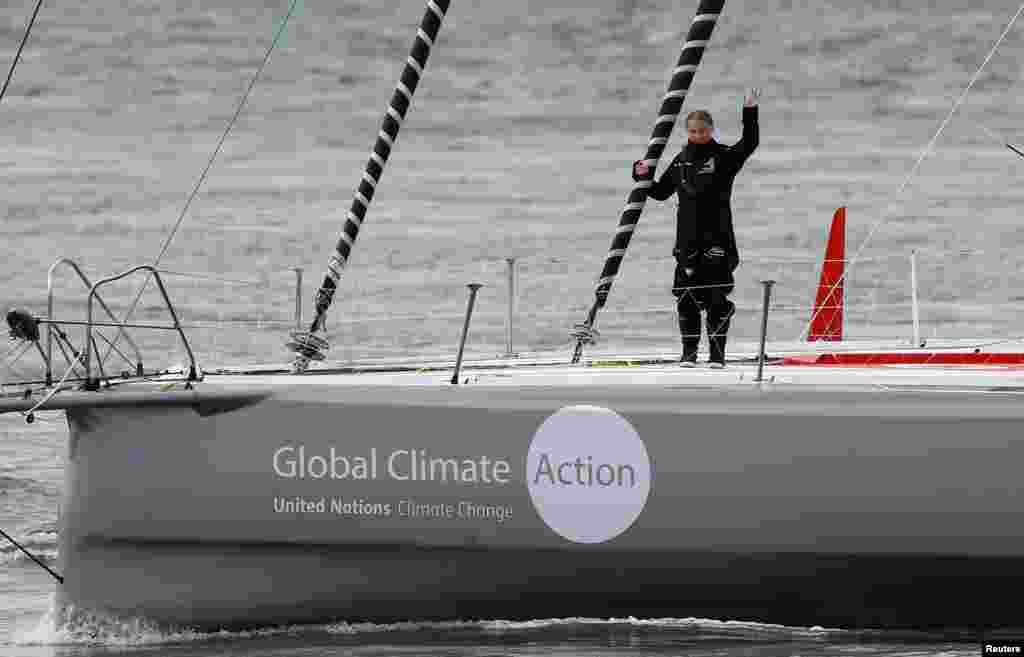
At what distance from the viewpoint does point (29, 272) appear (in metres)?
23.5

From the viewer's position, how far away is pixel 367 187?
30.7 feet

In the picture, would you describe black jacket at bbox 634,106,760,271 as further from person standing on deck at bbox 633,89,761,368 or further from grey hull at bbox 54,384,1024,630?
grey hull at bbox 54,384,1024,630

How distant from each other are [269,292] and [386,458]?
49.4 ft

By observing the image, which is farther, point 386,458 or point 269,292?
point 269,292

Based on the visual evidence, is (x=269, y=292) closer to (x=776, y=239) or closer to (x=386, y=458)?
(x=776, y=239)

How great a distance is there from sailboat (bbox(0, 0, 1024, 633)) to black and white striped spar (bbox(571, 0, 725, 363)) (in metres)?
1.04

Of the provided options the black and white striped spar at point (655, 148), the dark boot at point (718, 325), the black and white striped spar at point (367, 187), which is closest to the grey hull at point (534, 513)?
the dark boot at point (718, 325)

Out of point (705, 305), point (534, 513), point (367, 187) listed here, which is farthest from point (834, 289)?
point (534, 513)

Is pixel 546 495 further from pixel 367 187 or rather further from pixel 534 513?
pixel 367 187

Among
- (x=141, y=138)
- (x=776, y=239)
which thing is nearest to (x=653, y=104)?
(x=141, y=138)

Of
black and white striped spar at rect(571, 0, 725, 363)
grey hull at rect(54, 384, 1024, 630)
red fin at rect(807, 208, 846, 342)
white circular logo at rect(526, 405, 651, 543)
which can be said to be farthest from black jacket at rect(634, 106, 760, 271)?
red fin at rect(807, 208, 846, 342)

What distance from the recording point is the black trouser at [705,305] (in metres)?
8.32

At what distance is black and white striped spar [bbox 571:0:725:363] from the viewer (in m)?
8.94

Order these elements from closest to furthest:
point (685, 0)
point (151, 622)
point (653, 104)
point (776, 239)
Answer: point (151, 622)
point (776, 239)
point (653, 104)
point (685, 0)
